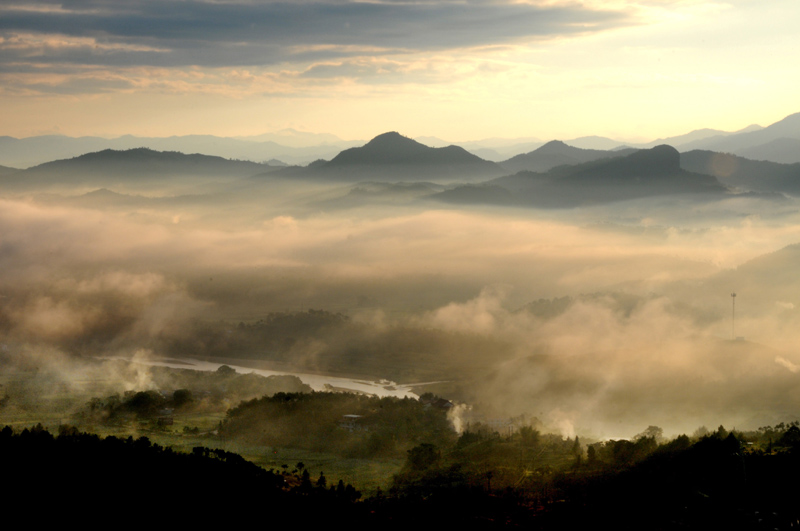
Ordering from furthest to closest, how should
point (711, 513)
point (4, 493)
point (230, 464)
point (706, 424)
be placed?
point (706, 424)
point (230, 464)
point (4, 493)
point (711, 513)

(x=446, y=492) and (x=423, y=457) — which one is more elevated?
(x=446, y=492)

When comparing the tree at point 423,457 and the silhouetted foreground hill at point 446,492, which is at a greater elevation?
the silhouetted foreground hill at point 446,492

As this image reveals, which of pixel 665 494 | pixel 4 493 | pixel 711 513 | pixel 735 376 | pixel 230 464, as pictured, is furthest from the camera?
pixel 735 376

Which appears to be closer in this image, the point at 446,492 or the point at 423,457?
the point at 446,492

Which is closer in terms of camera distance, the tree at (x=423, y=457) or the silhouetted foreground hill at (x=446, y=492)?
the silhouetted foreground hill at (x=446, y=492)

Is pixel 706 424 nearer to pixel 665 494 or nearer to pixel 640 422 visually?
pixel 640 422

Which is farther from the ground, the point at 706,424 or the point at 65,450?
the point at 65,450

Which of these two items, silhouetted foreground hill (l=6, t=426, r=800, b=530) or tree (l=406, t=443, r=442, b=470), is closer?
silhouetted foreground hill (l=6, t=426, r=800, b=530)

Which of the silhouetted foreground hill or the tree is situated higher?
the silhouetted foreground hill

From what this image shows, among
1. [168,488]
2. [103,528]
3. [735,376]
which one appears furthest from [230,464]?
[735,376]

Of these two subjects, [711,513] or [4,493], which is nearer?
[711,513]

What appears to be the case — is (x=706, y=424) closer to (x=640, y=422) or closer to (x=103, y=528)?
(x=640, y=422)
